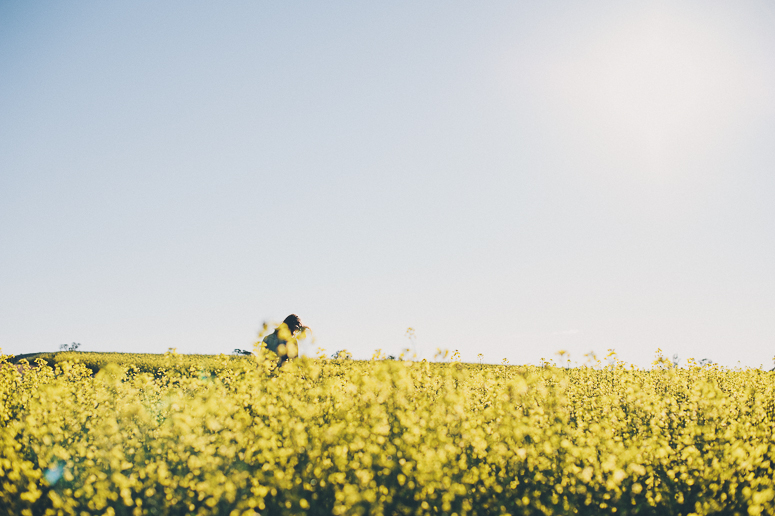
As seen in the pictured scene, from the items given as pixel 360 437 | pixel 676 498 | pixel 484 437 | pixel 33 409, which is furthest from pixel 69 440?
pixel 676 498

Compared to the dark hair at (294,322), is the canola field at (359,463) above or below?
below

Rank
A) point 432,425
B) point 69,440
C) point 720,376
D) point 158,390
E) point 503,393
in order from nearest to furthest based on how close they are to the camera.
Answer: point 432,425 → point 69,440 → point 503,393 → point 158,390 → point 720,376

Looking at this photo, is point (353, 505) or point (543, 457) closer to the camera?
point (353, 505)

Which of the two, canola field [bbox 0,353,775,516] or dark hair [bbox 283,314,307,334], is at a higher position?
dark hair [bbox 283,314,307,334]

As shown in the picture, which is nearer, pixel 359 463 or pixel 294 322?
pixel 359 463

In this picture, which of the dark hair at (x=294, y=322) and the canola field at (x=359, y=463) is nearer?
the canola field at (x=359, y=463)

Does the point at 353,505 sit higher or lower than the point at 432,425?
lower

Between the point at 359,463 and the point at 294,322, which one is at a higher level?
the point at 294,322

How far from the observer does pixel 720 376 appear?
1314 centimetres

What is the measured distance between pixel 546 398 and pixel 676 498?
2061 mm


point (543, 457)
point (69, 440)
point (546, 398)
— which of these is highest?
point (546, 398)

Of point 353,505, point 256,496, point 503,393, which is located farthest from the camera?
point 503,393

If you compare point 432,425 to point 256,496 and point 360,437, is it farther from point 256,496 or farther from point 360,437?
point 256,496

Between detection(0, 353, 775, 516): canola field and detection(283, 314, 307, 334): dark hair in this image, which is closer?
detection(0, 353, 775, 516): canola field
